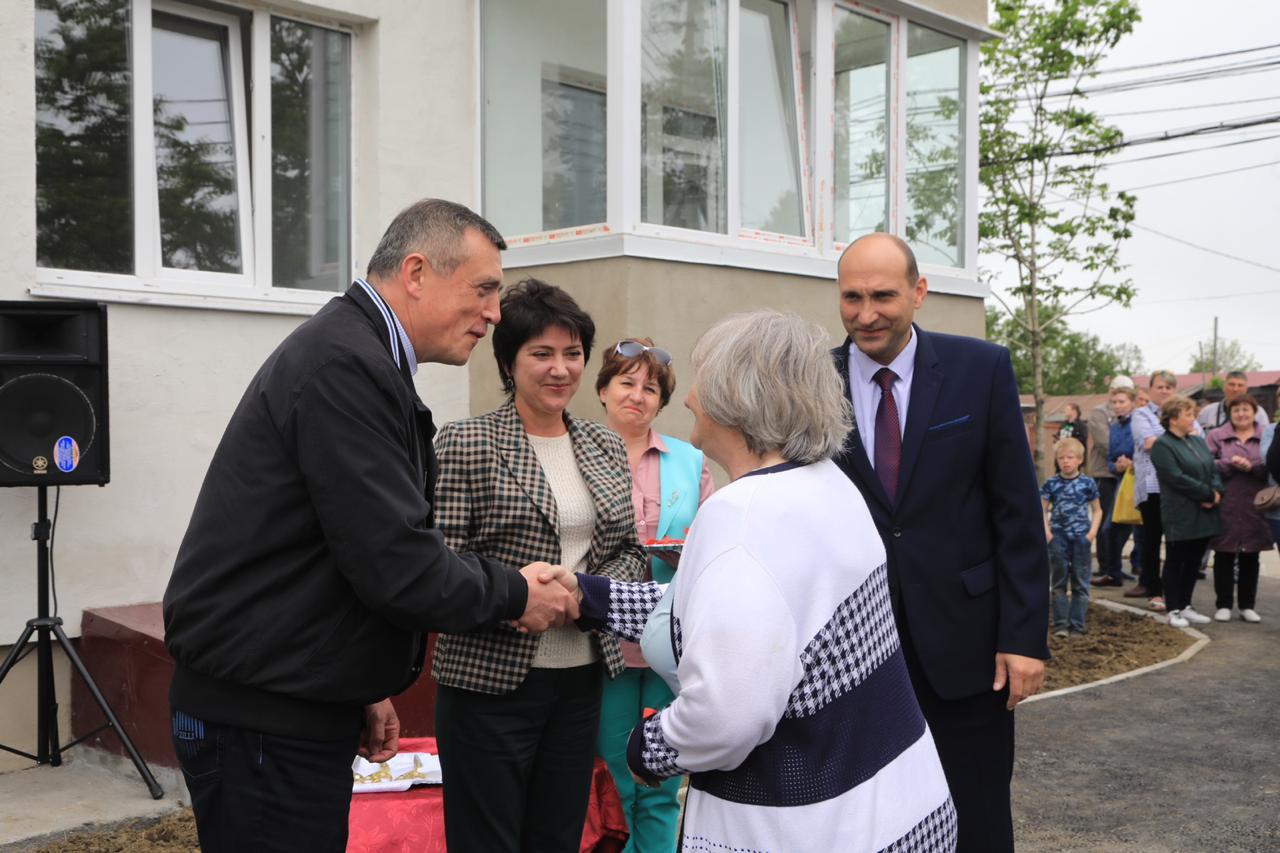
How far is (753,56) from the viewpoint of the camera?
8.37m

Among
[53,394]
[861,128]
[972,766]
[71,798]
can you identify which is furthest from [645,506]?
[861,128]

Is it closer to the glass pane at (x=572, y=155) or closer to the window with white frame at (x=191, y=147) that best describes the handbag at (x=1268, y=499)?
the glass pane at (x=572, y=155)

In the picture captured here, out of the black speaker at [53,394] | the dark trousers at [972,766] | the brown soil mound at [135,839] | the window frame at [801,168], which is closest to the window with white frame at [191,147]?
the black speaker at [53,394]

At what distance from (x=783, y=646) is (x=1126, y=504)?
11176 mm

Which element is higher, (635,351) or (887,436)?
(635,351)

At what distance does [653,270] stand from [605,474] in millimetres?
3663

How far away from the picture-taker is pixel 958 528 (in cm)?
332

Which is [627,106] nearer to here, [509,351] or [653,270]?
[653,270]

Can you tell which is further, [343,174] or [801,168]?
[801,168]

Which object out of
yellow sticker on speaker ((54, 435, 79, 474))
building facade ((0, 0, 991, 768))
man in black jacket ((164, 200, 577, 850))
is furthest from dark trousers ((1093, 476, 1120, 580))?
man in black jacket ((164, 200, 577, 850))

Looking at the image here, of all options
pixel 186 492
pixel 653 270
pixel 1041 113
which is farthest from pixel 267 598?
pixel 1041 113

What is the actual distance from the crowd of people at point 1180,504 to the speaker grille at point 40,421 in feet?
23.4

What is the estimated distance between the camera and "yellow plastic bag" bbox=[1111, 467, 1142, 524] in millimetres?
12195

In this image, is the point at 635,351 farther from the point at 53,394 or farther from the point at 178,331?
the point at 178,331
